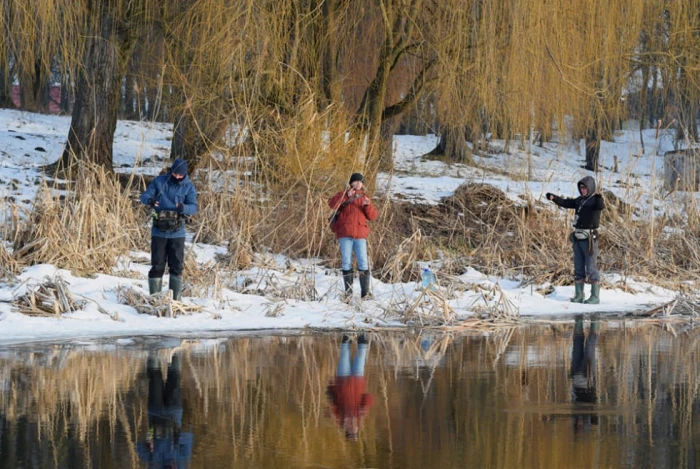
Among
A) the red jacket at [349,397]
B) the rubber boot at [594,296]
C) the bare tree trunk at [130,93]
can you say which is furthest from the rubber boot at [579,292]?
the bare tree trunk at [130,93]

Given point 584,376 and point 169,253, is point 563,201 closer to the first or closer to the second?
point 169,253

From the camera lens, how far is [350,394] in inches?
340

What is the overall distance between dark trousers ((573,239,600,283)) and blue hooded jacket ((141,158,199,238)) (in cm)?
563

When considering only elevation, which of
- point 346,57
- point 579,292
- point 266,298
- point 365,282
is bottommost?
point 266,298

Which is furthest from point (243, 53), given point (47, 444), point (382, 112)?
point (47, 444)

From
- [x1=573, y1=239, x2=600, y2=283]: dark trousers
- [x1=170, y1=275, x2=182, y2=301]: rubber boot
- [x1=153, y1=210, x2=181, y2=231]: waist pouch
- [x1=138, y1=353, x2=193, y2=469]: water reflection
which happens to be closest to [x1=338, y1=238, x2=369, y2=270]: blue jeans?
[x1=170, y1=275, x2=182, y2=301]: rubber boot

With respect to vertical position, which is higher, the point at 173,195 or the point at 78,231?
the point at 173,195

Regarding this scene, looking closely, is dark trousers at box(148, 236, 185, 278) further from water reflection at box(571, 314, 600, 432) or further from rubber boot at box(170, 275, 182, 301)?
water reflection at box(571, 314, 600, 432)

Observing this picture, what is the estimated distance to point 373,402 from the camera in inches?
326

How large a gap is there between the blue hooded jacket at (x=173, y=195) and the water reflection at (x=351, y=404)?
204 cm

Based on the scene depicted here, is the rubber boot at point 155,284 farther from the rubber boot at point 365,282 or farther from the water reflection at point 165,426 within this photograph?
the water reflection at point 165,426

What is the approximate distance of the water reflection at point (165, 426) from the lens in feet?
21.2

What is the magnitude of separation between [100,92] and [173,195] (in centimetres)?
1016

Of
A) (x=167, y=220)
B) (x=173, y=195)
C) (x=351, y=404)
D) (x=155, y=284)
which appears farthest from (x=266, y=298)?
(x=351, y=404)
